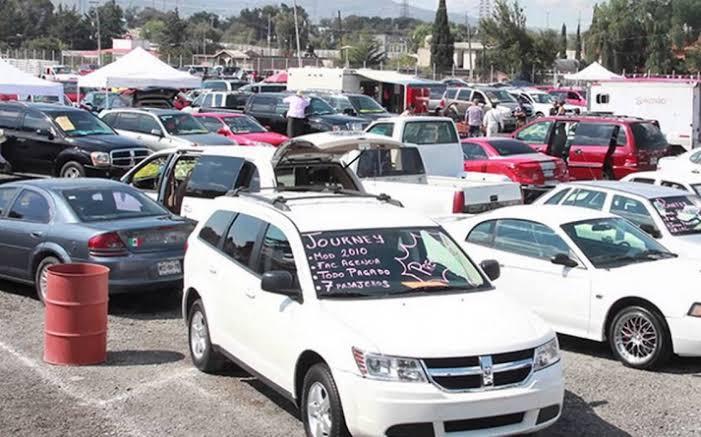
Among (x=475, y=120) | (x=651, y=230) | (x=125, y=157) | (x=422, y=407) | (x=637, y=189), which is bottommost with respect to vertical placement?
(x=422, y=407)

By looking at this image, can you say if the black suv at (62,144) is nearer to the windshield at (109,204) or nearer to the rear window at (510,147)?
the rear window at (510,147)

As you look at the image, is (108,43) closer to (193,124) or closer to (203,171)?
(193,124)

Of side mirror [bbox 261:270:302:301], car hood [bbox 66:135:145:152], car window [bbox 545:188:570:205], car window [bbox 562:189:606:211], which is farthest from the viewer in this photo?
car hood [bbox 66:135:145:152]

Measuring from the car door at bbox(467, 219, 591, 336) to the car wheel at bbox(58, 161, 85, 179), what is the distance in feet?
36.7

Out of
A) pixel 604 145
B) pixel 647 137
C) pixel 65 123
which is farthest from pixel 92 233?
pixel 647 137

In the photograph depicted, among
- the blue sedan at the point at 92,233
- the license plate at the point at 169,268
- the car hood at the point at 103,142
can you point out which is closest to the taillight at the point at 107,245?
the blue sedan at the point at 92,233

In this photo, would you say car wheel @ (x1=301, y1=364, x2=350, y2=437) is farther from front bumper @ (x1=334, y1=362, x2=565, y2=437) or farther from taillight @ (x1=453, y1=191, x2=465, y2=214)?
taillight @ (x1=453, y1=191, x2=465, y2=214)

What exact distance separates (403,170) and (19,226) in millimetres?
6032

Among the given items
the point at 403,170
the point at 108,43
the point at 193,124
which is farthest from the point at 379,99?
the point at 108,43

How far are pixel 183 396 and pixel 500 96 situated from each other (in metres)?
38.3

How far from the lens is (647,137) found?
21234mm

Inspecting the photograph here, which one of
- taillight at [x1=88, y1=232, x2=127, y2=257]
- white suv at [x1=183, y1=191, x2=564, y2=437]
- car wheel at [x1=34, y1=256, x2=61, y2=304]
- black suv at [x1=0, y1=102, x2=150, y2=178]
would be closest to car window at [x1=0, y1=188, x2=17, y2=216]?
car wheel at [x1=34, y1=256, x2=61, y2=304]

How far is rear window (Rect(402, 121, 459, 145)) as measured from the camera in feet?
62.0

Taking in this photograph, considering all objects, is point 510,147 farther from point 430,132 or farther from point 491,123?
point 491,123
